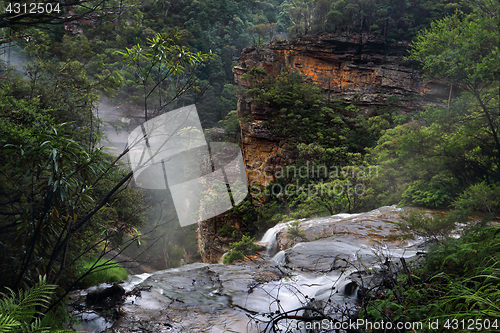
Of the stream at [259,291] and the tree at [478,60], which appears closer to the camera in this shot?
the stream at [259,291]

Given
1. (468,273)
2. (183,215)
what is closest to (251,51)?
(183,215)

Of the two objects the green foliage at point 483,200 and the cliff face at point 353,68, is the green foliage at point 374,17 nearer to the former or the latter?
the cliff face at point 353,68

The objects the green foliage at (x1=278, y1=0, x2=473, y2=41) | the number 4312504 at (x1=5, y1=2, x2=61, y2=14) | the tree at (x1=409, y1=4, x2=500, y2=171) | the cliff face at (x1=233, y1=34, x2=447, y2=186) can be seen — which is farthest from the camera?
the green foliage at (x1=278, y1=0, x2=473, y2=41)

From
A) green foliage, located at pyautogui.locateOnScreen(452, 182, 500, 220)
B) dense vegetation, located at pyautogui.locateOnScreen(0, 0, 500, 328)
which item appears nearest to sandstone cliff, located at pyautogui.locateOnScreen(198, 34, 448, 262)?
dense vegetation, located at pyautogui.locateOnScreen(0, 0, 500, 328)

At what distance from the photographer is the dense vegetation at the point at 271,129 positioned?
8.20ft

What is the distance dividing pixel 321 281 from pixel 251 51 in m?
19.3

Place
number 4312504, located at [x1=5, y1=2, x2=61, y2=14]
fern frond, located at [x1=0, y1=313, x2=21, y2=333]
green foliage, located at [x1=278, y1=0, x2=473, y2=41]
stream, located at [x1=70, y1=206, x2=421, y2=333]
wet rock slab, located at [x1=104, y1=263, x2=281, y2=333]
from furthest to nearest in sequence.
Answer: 1. green foliage, located at [x1=278, y1=0, x2=473, y2=41]
2. wet rock slab, located at [x1=104, y1=263, x2=281, y2=333]
3. stream, located at [x1=70, y1=206, x2=421, y2=333]
4. number 4312504, located at [x1=5, y1=2, x2=61, y2=14]
5. fern frond, located at [x1=0, y1=313, x2=21, y2=333]

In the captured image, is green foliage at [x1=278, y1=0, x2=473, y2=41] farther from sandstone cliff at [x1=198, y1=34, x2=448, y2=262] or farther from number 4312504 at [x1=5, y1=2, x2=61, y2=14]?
number 4312504 at [x1=5, y1=2, x2=61, y2=14]

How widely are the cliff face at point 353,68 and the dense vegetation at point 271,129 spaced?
1.20 m

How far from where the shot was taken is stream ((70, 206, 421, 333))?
10.5 feet

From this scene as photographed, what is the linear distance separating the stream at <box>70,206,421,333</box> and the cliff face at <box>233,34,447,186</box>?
14534 millimetres

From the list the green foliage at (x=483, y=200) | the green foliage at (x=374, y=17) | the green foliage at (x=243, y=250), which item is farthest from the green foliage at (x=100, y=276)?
the green foliage at (x=374, y=17)

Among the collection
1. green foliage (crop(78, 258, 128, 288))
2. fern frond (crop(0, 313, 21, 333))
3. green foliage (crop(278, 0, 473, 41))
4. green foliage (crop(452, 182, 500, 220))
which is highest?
green foliage (crop(278, 0, 473, 41))

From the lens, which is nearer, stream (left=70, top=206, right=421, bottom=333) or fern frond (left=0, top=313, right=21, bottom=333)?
fern frond (left=0, top=313, right=21, bottom=333)
